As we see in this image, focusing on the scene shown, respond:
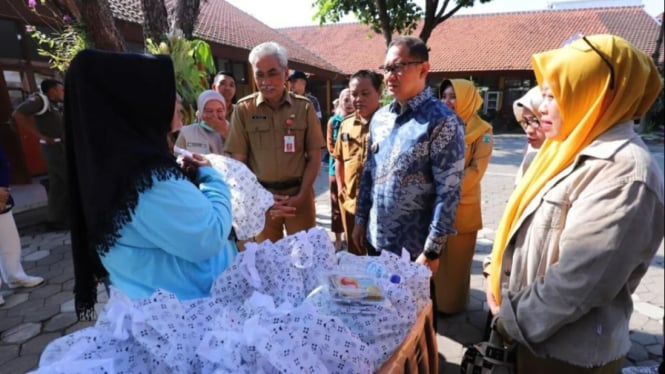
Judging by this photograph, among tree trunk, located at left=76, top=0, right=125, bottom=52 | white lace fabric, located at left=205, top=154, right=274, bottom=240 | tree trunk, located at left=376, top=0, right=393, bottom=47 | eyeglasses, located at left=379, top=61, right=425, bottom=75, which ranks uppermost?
tree trunk, located at left=376, top=0, right=393, bottom=47

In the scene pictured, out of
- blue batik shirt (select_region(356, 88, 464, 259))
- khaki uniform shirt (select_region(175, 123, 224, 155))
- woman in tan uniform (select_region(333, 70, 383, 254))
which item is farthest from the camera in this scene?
khaki uniform shirt (select_region(175, 123, 224, 155))

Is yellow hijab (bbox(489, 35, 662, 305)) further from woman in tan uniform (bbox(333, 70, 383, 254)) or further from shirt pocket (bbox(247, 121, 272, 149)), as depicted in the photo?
shirt pocket (bbox(247, 121, 272, 149))

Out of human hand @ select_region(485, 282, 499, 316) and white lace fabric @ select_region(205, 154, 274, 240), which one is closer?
human hand @ select_region(485, 282, 499, 316)

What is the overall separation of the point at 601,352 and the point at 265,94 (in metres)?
2.42

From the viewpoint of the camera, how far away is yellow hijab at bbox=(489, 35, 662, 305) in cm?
110

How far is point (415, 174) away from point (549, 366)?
96cm

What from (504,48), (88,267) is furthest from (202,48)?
(504,48)

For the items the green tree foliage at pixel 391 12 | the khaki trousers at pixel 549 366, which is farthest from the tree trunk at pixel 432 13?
the khaki trousers at pixel 549 366

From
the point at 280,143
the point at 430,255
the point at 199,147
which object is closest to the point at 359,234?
the point at 430,255

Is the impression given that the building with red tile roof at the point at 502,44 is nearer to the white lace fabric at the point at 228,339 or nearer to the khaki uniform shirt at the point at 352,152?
the khaki uniform shirt at the point at 352,152

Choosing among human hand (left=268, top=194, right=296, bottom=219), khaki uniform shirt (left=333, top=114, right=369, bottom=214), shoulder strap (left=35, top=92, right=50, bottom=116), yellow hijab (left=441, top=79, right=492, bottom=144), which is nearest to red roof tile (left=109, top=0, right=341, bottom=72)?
shoulder strap (left=35, top=92, right=50, bottom=116)

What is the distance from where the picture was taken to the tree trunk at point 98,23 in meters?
3.93

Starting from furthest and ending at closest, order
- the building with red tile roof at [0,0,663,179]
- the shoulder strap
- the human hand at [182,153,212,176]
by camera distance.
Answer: the building with red tile roof at [0,0,663,179]
the shoulder strap
the human hand at [182,153,212,176]

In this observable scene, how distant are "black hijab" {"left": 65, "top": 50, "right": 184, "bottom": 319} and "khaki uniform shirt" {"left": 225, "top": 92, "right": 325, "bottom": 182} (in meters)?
1.58
